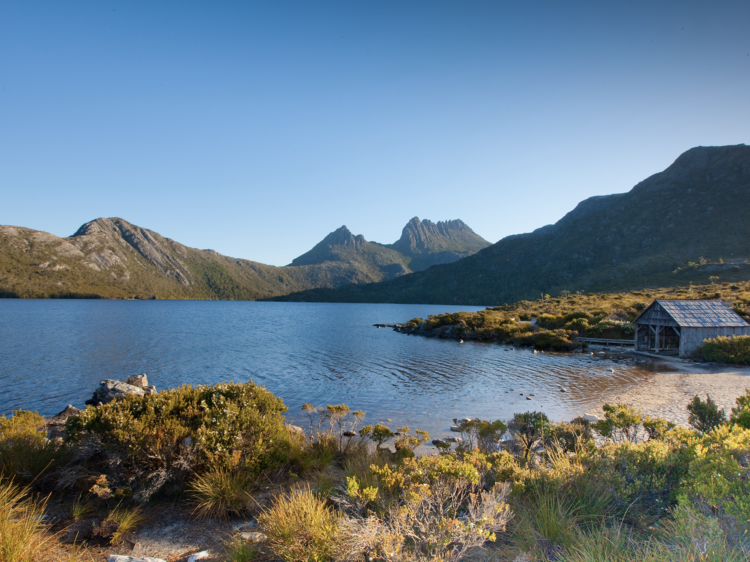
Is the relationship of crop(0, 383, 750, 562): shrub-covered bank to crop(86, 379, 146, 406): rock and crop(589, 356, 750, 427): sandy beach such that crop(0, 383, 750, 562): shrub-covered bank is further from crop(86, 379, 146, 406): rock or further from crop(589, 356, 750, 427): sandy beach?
crop(86, 379, 146, 406): rock

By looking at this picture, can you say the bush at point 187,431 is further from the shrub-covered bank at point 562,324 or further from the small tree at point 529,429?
the shrub-covered bank at point 562,324

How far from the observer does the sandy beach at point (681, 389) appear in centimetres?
1565

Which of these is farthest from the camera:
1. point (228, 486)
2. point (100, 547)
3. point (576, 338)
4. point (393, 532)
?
point (576, 338)

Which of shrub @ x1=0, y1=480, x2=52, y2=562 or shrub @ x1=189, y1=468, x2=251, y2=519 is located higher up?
shrub @ x1=0, y1=480, x2=52, y2=562

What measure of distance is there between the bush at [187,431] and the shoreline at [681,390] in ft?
48.0

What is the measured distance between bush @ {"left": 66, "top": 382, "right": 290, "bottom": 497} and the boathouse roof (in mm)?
32700

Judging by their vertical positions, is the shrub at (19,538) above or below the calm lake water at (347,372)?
above

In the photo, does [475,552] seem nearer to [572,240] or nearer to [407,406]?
[407,406]

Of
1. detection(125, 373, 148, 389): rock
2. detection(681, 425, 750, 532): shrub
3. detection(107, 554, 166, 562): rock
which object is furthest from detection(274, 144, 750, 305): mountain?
detection(107, 554, 166, 562): rock

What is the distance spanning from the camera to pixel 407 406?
17906 millimetres

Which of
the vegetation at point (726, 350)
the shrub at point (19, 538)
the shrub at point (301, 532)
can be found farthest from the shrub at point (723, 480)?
the vegetation at point (726, 350)

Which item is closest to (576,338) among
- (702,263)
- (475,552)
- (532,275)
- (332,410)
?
(332,410)

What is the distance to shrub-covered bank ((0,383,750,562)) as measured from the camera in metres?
4.09

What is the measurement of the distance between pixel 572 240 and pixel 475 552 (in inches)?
5937
